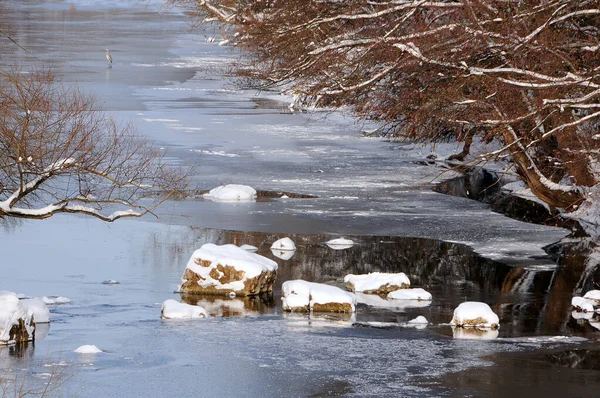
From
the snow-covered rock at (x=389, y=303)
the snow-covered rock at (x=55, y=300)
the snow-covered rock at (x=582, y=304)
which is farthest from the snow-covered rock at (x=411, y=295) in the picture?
the snow-covered rock at (x=55, y=300)

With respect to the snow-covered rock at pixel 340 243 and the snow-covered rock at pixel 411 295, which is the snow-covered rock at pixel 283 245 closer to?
the snow-covered rock at pixel 340 243

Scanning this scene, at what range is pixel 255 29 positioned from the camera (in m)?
19.0

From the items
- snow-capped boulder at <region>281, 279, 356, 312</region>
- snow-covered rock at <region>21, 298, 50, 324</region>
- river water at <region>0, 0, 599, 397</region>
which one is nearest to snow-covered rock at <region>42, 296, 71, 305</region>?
river water at <region>0, 0, 599, 397</region>

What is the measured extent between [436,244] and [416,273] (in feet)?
7.91

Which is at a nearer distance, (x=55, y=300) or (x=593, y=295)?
(x=55, y=300)

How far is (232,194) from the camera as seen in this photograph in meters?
25.7

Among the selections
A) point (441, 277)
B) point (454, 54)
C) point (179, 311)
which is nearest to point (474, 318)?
point (441, 277)

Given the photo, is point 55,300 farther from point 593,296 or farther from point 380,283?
point 593,296

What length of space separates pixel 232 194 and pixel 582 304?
1072 centimetres

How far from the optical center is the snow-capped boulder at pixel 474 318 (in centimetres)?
1555

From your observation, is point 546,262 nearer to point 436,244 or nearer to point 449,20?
point 436,244

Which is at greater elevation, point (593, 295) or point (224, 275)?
point (224, 275)

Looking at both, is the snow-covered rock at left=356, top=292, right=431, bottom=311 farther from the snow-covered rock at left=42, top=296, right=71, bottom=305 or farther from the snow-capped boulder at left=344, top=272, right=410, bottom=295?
the snow-covered rock at left=42, top=296, right=71, bottom=305

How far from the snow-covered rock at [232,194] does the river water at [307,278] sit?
0.73m
